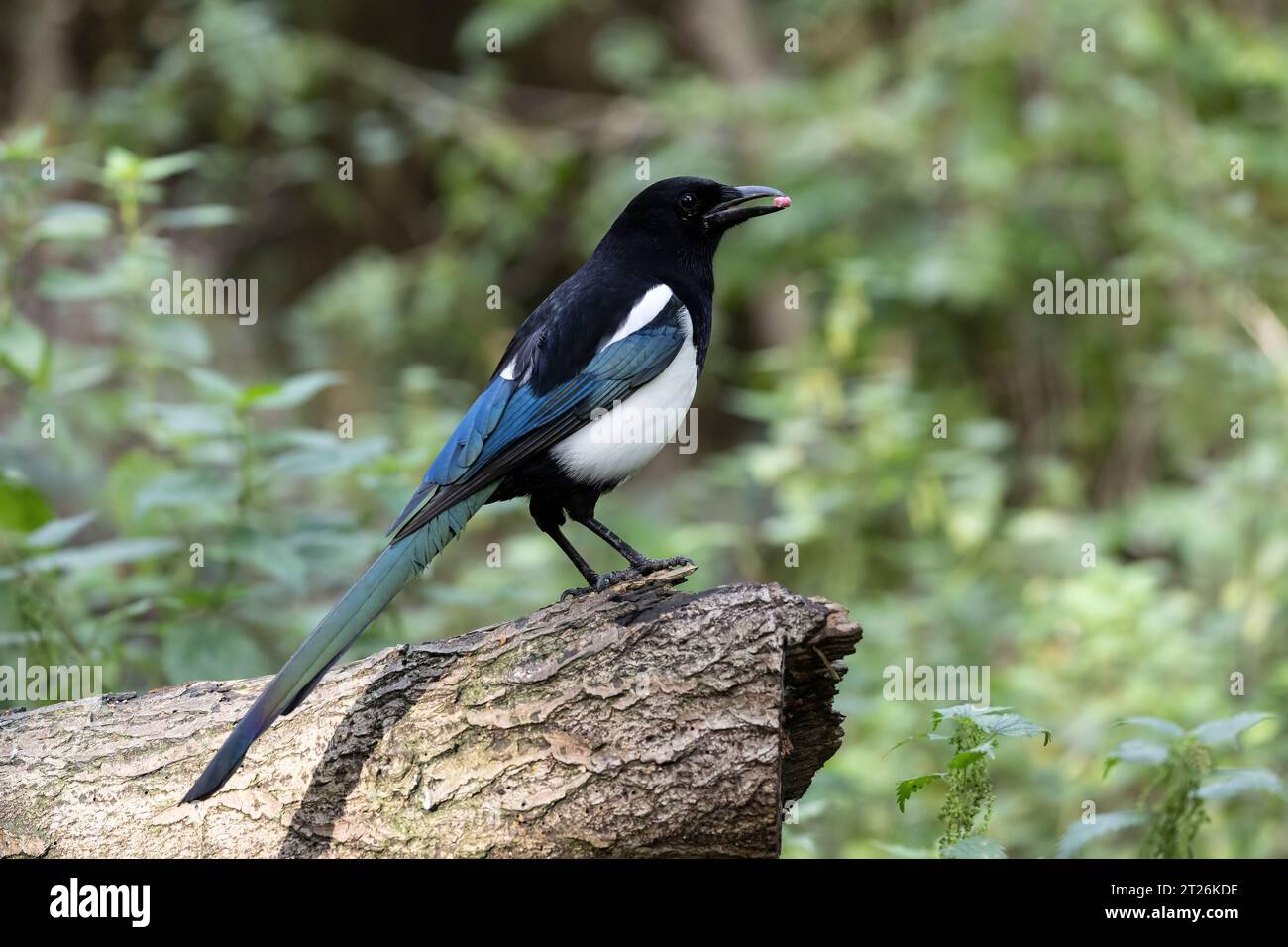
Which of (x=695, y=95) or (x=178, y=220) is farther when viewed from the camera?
(x=695, y=95)

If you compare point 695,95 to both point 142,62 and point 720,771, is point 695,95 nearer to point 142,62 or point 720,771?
point 142,62

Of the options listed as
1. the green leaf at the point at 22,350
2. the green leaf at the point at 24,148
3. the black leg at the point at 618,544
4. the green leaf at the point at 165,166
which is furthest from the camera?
the green leaf at the point at 165,166

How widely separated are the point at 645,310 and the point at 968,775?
1.32 m

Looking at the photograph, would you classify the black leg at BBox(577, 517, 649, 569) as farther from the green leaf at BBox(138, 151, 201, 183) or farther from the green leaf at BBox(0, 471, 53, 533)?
the green leaf at BBox(138, 151, 201, 183)

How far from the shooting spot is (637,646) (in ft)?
8.28

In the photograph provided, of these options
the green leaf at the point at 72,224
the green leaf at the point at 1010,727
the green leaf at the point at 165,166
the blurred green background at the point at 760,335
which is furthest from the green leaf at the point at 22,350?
the green leaf at the point at 1010,727

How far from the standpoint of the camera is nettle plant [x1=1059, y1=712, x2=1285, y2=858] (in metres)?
2.83

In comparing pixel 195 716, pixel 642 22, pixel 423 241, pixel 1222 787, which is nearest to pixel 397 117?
pixel 423 241

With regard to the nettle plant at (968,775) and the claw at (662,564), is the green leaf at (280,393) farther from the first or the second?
the nettle plant at (968,775)

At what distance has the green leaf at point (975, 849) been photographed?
2.57 metres

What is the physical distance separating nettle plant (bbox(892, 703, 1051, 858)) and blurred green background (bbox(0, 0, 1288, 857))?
2.00ft

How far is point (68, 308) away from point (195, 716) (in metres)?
5.15

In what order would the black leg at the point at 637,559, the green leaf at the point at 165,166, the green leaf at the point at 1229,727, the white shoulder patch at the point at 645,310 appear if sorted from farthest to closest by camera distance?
the green leaf at the point at 165,166 < the white shoulder patch at the point at 645,310 < the black leg at the point at 637,559 < the green leaf at the point at 1229,727

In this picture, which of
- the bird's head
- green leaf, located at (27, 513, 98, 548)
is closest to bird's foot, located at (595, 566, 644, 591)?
the bird's head
